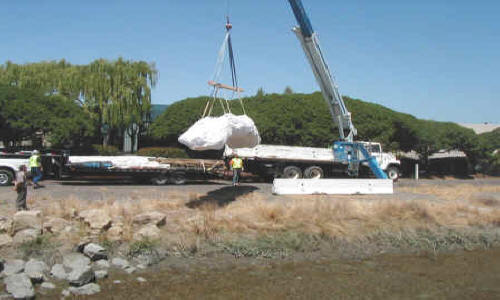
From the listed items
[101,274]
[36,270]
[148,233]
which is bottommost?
[101,274]

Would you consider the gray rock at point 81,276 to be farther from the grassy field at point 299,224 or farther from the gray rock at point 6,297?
the grassy field at point 299,224

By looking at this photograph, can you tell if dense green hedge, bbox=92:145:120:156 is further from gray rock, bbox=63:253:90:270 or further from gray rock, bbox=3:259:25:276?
gray rock, bbox=3:259:25:276

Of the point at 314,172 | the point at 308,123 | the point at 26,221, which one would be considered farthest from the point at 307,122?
the point at 26,221

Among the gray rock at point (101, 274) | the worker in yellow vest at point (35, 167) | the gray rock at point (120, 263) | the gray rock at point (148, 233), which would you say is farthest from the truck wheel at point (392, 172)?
the gray rock at point (101, 274)

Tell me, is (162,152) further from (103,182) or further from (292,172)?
(292,172)

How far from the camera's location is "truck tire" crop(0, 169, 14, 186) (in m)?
21.3

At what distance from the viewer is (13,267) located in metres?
10.2

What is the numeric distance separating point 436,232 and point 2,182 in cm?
1890

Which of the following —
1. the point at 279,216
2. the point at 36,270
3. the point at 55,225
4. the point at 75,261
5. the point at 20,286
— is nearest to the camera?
the point at 20,286

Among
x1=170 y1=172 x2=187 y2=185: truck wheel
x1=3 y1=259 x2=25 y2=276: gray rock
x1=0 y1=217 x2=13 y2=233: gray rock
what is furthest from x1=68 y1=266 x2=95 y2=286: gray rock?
x1=170 y1=172 x2=187 y2=185: truck wheel

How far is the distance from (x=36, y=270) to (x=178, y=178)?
538 inches

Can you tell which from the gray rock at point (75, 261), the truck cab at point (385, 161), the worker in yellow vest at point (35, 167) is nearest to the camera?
the gray rock at point (75, 261)

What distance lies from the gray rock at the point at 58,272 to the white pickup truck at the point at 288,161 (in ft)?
51.8

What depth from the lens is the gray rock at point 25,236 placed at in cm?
1164
